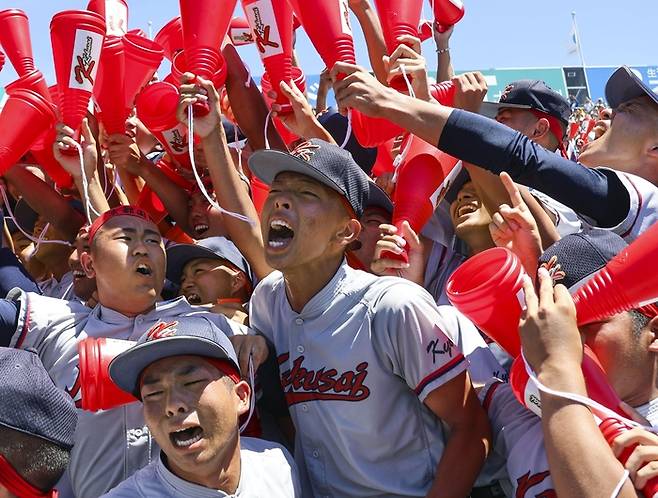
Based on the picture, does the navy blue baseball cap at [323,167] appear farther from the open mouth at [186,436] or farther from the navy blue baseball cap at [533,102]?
the navy blue baseball cap at [533,102]

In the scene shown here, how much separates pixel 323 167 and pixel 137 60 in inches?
52.5

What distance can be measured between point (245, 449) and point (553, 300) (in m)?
1.13

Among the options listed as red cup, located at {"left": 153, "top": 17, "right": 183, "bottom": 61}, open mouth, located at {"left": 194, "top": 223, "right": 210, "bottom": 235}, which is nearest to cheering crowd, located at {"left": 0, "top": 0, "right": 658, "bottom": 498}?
open mouth, located at {"left": 194, "top": 223, "right": 210, "bottom": 235}

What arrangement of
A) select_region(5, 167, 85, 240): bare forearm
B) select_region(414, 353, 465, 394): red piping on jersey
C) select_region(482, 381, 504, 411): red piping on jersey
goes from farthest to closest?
select_region(5, 167, 85, 240): bare forearm
select_region(482, 381, 504, 411): red piping on jersey
select_region(414, 353, 465, 394): red piping on jersey

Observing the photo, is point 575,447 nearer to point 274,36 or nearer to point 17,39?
point 274,36

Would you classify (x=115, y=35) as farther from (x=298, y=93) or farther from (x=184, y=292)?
(x=184, y=292)

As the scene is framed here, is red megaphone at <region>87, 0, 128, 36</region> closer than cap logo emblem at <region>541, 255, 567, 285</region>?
No

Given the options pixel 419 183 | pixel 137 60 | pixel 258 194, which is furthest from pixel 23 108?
pixel 419 183

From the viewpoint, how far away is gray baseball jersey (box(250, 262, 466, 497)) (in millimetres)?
2547

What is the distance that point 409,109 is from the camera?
2.65 m

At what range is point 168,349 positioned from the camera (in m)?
2.54

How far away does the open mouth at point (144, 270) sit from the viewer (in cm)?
328

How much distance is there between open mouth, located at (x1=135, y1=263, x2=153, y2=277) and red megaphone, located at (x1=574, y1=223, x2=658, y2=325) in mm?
1744

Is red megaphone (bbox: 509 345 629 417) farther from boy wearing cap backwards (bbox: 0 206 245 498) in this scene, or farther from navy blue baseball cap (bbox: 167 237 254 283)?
navy blue baseball cap (bbox: 167 237 254 283)
